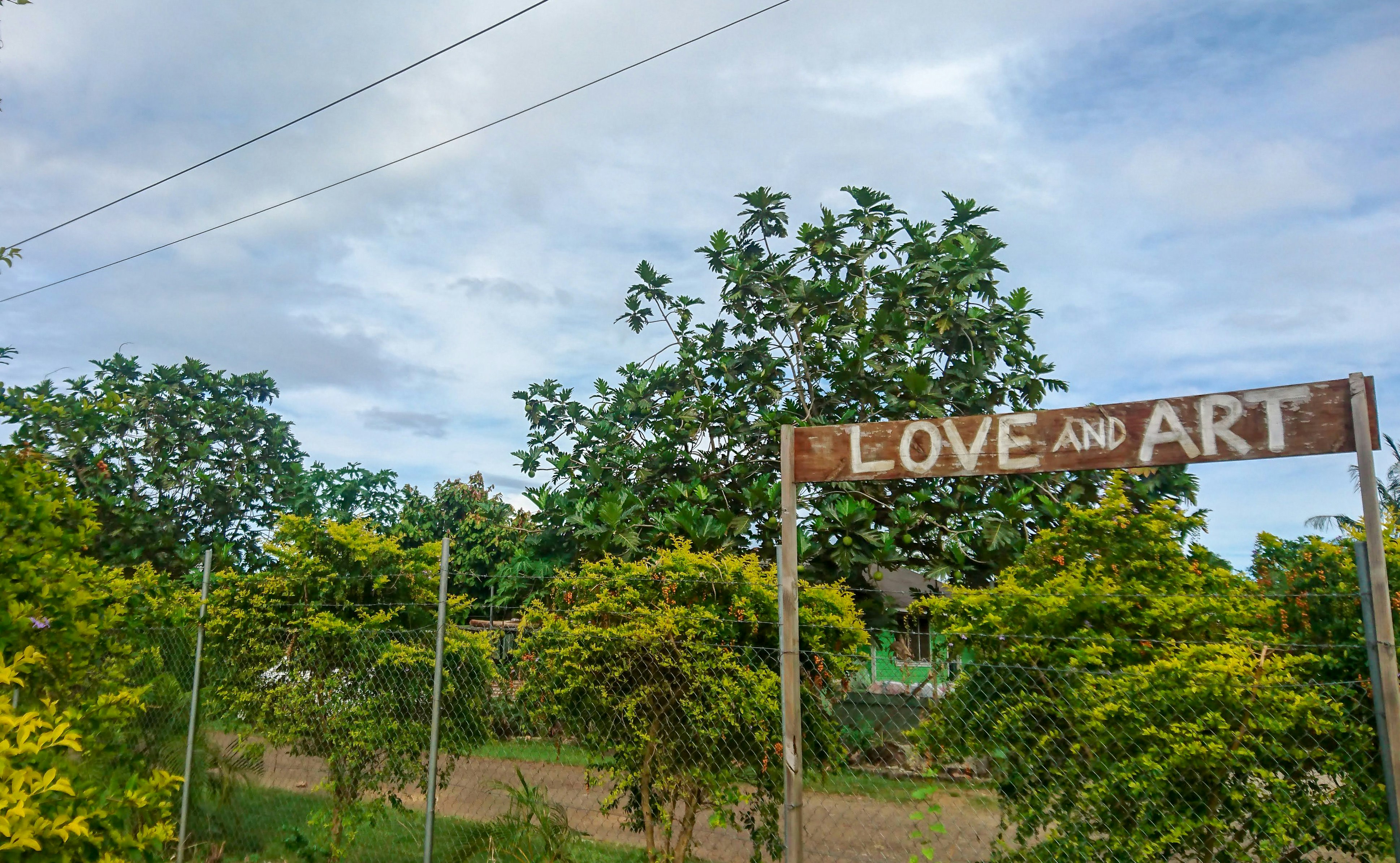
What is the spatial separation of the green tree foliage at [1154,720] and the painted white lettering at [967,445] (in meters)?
0.76

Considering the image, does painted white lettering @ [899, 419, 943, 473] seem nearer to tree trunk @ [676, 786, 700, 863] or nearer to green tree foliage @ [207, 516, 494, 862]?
tree trunk @ [676, 786, 700, 863]

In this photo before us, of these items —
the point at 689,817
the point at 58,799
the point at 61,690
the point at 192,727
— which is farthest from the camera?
the point at 192,727

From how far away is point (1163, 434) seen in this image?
377cm

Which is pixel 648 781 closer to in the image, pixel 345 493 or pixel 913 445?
pixel 913 445

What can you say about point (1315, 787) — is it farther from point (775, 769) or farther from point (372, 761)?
point (372, 761)

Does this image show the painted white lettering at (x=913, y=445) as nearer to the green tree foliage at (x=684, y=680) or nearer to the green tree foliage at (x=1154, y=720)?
the green tree foliage at (x=1154, y=720)

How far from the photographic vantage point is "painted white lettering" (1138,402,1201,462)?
3.72 m

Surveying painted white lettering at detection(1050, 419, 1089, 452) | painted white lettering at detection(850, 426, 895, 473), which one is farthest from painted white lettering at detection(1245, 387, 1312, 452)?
painted white lettering at detection(850, 426, 895, 473)

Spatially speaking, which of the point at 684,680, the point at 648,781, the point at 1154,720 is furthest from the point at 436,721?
the point at 1154,720

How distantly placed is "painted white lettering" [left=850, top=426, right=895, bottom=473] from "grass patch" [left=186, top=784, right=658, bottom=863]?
3574 mm

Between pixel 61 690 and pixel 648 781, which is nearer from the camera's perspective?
pixel 61 690

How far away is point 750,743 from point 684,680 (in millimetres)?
514

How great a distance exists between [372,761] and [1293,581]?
18.7ft

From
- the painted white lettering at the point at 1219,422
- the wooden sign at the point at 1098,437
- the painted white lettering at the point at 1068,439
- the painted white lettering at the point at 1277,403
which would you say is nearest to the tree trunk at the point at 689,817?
the wooden sign at the point at 1098,437
